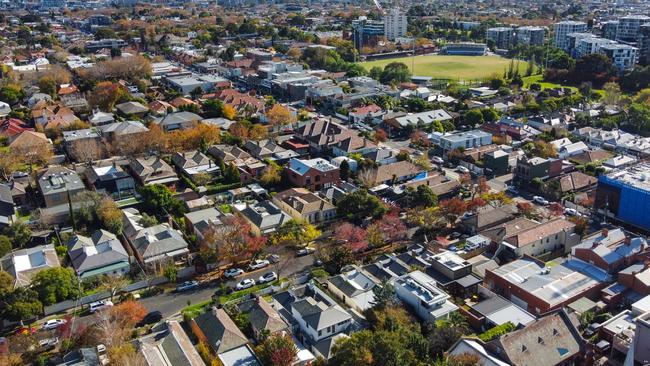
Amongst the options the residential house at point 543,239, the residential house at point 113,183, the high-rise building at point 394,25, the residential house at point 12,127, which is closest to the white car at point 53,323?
the residential house at point 113,183

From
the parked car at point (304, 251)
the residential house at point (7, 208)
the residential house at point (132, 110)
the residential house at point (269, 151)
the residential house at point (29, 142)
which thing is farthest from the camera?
the residential house at point (132, 110)

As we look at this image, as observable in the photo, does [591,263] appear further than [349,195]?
No

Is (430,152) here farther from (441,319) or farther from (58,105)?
(58,105)

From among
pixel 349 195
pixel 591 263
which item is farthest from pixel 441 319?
pixel 349 195

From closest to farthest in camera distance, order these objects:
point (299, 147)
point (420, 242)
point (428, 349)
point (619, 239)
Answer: point (428, 349) → point (619, 239) → point (420, 242) → point (299, 147)

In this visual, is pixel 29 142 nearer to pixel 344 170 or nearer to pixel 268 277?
pixel 344 170

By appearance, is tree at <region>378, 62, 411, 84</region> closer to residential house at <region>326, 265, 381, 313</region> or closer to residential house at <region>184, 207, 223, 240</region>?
residential house at <region>184, 207, 223, 240</region>

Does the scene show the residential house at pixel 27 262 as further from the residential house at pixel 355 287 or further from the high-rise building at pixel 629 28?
the high-rise building at pixel 629 28
